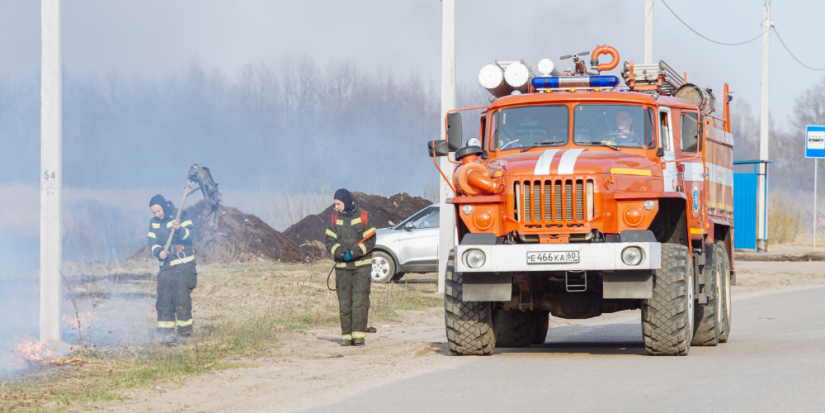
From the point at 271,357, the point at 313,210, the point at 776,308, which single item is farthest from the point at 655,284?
the point at 313,210

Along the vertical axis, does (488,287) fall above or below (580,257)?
below

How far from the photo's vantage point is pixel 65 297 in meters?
15.4

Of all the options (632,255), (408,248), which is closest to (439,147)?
(632,255)

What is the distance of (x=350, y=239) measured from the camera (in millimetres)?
11555

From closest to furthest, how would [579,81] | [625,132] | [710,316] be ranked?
[625,132], [579,81], [710,316]

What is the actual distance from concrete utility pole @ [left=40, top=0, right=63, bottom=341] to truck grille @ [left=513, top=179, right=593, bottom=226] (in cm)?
513

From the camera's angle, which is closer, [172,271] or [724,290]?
[172,271]

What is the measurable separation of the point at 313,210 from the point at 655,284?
22743 mm

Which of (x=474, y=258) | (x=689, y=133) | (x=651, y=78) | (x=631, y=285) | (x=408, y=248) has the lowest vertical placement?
(x=408, y=248)

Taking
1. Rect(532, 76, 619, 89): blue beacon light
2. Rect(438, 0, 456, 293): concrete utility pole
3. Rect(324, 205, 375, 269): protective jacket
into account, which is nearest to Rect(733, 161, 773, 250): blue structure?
Rect(438, 0, 456, 293): concrete utility pole

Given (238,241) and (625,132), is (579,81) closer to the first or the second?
(625,132)

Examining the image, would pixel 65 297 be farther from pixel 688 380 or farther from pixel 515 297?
pixel 688 380

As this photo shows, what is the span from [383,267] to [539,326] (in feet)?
29.4

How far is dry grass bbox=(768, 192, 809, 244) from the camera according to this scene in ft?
126
